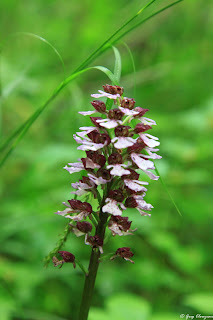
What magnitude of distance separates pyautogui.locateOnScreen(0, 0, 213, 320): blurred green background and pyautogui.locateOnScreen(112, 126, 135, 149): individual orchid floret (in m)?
0.38

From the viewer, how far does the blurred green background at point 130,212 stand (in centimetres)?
246

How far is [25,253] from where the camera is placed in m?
2.78

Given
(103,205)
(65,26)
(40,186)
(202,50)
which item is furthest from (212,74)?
(103,205)

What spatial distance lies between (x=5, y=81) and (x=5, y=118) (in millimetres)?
956

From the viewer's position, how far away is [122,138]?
1.04 meters

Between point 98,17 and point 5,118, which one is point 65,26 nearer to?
point 98,17

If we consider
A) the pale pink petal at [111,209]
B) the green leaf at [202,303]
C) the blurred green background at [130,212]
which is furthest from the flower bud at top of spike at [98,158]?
the green leaf at [202,303]

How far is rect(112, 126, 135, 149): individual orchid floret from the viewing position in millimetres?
1003

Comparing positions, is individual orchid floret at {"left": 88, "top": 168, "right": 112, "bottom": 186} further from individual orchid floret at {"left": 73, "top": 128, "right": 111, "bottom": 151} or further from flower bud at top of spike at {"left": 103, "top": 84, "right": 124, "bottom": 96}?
flower bud at top of spike at {"left": 103, "top": 84, "right": 124, "bottom": 96}

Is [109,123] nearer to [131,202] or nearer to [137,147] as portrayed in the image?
[137,147]

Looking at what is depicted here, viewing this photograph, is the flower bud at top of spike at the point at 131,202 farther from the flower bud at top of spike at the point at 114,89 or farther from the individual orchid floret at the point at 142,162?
the flower bud at top of spike at the point at 114,89

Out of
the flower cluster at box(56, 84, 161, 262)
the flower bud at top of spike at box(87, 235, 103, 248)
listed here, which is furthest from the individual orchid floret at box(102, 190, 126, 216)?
the flower bud at top of spike at box(87, 235, 103, 248)

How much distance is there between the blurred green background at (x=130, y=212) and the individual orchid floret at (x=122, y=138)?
0.38 metres

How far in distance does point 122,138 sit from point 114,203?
168 mm
